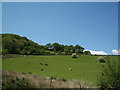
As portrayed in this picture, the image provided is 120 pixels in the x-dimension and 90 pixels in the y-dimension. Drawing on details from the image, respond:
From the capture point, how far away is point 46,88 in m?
6.07

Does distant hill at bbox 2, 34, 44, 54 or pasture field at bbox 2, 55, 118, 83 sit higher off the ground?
distant hill at bbox 2, 34, 44, 54

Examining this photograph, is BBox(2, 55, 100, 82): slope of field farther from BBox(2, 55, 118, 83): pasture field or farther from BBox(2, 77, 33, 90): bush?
BBox(2, 77, 33, 90): bush

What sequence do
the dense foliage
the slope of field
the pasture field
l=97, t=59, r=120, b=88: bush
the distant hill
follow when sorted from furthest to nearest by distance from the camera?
the dense foliage
the distant hill
the slope of field
the pasture field
l=97, t=59, r=120, b=88: bush

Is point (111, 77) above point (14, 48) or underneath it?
underneath

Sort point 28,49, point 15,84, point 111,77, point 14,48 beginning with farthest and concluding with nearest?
1. point 28,49
2. point 14,48
3. point 111,77
4. point 15,84

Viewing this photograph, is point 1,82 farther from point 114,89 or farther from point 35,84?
point 114,89

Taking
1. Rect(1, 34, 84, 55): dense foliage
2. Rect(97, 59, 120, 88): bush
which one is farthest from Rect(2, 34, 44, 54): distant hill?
Rect(97, 59, 120, 88): bush

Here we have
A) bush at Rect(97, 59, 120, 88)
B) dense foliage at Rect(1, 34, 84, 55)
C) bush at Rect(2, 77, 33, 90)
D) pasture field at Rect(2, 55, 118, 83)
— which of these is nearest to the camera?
bush at Rect(2, 77, 33, 90)

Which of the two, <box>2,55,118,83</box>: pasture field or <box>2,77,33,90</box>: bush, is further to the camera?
<box>2,55,118,83</box>: pasture field

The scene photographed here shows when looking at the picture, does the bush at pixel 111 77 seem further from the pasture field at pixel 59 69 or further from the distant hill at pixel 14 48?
the distant hill at pixel 14 48

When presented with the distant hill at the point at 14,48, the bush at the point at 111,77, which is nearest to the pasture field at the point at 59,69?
the bush at the point at 111,77

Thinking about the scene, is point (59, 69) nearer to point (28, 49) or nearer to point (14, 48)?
point (14, 48)

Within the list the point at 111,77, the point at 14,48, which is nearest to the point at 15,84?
the point at 111,77

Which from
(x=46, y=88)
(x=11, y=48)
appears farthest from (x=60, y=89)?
(x=11, y=48)
